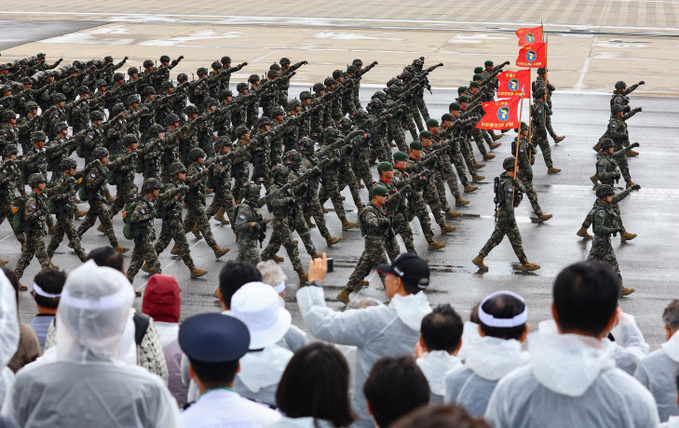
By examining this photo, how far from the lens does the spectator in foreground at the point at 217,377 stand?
400cm

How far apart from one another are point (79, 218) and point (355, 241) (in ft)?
15.0

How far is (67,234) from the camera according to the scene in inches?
507

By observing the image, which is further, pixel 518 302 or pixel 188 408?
pixel 518 302

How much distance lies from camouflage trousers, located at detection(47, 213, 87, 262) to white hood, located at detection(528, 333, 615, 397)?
33.9 ft

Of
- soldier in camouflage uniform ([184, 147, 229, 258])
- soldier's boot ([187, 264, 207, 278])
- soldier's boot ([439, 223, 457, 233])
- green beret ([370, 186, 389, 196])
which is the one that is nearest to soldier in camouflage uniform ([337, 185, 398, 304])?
green beret ([370, 186, 389, 196])

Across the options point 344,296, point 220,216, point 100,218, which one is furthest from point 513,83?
point 100,218

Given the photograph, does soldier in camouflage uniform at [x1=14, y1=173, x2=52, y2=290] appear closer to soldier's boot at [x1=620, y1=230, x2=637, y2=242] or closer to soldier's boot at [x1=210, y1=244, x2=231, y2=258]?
soldier's boot at [x1=210, y1=244, x2=231, y2=258]

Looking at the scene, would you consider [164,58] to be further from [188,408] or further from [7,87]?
[188,408]

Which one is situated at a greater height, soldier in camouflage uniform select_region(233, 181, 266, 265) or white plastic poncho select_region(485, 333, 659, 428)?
white plastic poncho select_region(485, 333, 659, 428)

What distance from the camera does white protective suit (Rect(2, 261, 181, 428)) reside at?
3.55 m

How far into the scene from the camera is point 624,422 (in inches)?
136

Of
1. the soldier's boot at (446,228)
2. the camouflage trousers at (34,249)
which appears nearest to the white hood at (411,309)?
the camouflage trousers at (34,249)

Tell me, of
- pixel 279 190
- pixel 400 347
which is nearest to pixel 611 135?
pixel 279 190

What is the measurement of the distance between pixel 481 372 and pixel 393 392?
3.10ft
